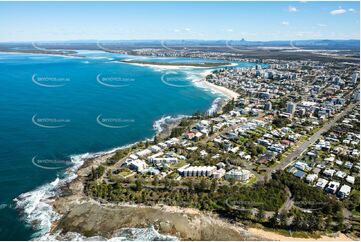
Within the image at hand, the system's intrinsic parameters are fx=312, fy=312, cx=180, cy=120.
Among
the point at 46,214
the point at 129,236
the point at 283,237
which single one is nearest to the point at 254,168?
the point at 283,237

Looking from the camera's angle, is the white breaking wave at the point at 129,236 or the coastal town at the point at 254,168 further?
the coastal town at the point at 254,168

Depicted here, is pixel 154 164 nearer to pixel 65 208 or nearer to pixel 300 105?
pixel 65 208

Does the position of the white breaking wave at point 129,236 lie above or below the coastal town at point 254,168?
below

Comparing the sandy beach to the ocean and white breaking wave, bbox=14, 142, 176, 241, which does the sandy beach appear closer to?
white breaking wave, bbox=14, 142, 176, 241

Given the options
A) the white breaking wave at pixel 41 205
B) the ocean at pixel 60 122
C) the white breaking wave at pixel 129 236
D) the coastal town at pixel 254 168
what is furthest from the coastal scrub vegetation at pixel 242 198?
the ocean at pixel 60 122

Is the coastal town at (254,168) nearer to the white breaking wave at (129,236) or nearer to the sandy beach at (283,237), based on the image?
the sandy beach at (283,237)

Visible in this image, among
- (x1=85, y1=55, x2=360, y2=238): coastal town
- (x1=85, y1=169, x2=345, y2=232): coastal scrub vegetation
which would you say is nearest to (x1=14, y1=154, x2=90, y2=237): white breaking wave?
(x1=85, y1=169, x2=345, y2=232): coastal scrub vegetation

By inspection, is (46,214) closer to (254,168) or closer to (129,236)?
(129,236)
